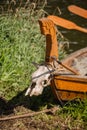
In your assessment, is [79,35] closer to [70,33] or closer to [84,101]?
[70,33]

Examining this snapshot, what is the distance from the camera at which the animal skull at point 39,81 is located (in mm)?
6270

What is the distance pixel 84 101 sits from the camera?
259 inches

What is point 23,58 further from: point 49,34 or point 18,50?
point 49,34

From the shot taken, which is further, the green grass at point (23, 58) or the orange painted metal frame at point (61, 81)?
the green grass at point (23, 58)

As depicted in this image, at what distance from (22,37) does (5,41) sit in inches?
18.1

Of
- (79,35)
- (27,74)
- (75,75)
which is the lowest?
(79,35)

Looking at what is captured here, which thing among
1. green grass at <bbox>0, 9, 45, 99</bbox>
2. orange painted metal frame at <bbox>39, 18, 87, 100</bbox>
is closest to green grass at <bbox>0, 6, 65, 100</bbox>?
green grass at <bbox>0, 9, 45, 99</bbox>

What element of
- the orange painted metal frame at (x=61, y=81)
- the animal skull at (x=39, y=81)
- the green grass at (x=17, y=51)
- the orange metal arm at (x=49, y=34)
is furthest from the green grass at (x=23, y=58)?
the orange metal arm at (x=49, y=34)

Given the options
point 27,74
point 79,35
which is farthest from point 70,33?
point 27,74

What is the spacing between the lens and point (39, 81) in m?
6.32

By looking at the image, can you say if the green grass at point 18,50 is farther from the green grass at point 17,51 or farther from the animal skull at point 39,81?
the animal skull at point 39,81

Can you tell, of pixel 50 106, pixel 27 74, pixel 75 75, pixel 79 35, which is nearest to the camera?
pixel 75 75

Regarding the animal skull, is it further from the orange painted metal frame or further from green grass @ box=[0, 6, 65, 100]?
green grass @ box=[0, 6, 65, 100]

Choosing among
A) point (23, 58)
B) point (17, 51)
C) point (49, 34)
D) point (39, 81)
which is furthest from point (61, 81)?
point (17, 51)
